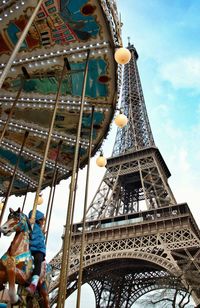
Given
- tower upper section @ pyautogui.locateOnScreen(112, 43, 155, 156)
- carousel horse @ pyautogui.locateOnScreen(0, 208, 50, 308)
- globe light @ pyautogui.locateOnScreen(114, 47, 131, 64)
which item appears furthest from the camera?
tower upper section @ pyautogui.locateOnScreen(112, 43, 155, 156)

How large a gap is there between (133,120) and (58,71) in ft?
88.2

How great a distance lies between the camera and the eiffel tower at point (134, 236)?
17219 millimetres

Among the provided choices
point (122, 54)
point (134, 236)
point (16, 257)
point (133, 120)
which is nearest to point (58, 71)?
point (122, 54)

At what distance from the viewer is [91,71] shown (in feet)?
22.9

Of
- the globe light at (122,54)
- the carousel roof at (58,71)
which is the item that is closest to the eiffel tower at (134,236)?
the carousel roof at (58,71)

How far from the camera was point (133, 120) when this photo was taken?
33.6 m

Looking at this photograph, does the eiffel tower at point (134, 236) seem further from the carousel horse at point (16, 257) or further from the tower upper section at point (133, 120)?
the carousel horse at point (16, 257)

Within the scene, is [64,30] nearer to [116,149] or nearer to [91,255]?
[91,255]

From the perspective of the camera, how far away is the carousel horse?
3393 millimetres

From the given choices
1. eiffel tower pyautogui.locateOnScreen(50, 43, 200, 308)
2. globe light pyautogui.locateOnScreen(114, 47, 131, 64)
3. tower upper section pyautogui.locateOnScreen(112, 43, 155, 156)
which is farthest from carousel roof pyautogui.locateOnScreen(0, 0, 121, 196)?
tower upper section pyautogui.locateOnScreen(112, 43, 155, 156)

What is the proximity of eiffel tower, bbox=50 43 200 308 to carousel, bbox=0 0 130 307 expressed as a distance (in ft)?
25.5

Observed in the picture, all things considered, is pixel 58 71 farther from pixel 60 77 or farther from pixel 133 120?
pixel 133 120

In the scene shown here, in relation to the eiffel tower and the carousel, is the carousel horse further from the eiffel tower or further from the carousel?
the eiffel tower

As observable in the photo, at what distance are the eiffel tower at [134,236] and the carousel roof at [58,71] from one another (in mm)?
7596
